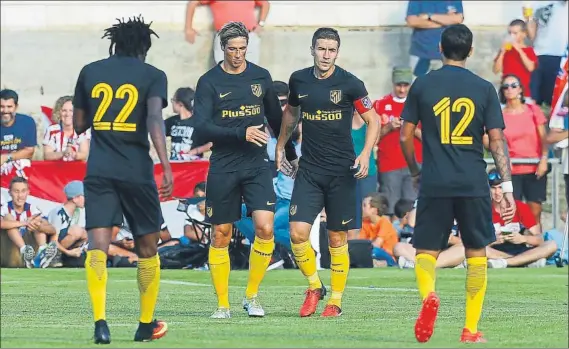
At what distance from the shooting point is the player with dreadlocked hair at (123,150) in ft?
33.7

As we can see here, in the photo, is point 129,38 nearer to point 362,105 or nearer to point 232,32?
point 232,32

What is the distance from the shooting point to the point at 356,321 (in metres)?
12.2

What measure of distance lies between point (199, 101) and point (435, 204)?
298 centimetres

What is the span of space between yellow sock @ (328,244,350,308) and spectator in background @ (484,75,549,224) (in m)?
8.18

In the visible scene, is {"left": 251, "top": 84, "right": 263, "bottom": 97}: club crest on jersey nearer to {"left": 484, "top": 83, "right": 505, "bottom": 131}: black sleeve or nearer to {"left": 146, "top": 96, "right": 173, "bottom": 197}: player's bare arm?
{"left": 146, "top": 96, "right": 173, "bottom": 197}: player's bare arm

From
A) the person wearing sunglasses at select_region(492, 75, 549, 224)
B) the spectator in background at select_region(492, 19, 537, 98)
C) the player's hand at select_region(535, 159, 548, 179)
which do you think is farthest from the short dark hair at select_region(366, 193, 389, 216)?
the spectator in background at select_region(492, 19, 537, 98)

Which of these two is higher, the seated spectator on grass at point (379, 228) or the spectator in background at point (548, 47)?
the spectator in background at point (548, 47)

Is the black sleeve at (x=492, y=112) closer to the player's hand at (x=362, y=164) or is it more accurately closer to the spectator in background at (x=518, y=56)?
the player's hand at (x=362, y=164)

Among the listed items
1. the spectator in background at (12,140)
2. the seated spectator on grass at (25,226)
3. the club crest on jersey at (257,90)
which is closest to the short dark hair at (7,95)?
the spectator in background at (12,140)

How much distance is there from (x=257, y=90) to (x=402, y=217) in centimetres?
930

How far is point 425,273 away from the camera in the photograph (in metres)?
10.4

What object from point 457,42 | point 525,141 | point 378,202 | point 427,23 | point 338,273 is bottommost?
point 378,202

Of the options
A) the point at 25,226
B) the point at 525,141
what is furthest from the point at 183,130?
the point at 525,141

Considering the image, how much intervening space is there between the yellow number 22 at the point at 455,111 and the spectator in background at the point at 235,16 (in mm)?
14074
